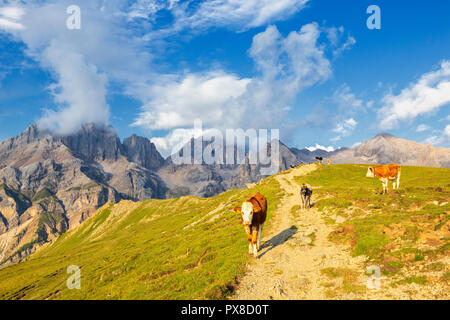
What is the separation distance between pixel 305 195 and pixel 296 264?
893 inches

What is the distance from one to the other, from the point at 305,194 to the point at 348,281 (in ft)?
85.2

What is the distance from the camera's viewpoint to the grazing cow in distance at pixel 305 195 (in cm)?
4100

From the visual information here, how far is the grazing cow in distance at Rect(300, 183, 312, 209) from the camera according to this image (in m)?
41.0

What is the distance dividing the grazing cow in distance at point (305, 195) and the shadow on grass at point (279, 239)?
10909 millimetres

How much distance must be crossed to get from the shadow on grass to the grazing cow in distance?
1091 centimetres

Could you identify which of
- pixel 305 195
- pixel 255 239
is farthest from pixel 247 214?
pixel 305 195
